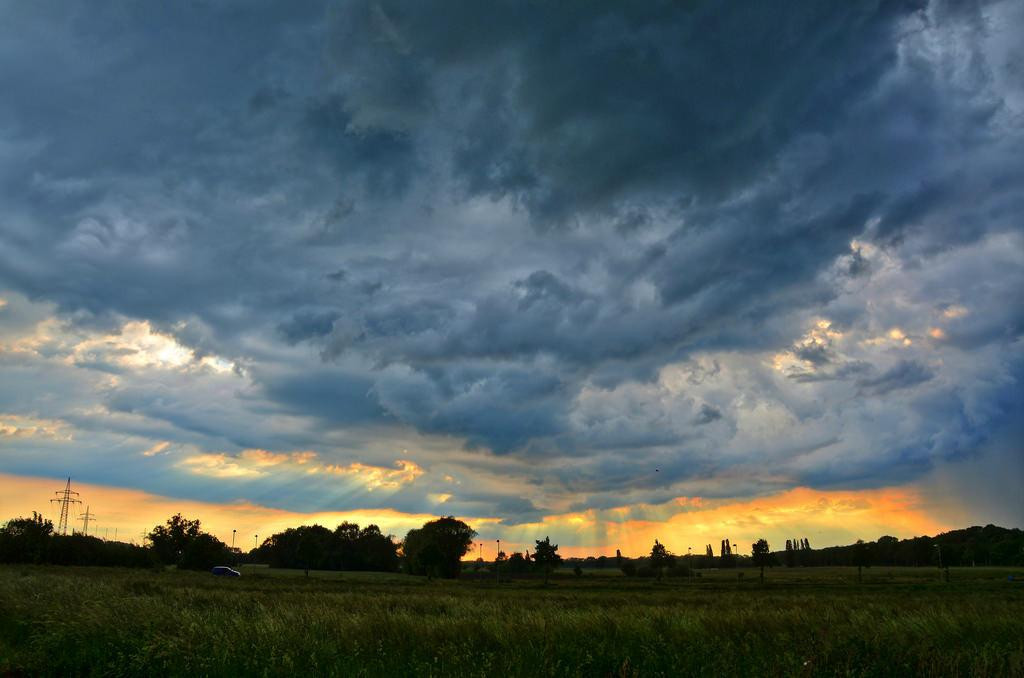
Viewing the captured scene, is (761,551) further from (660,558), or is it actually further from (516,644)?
(516,644)

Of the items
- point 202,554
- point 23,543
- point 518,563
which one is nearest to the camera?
point 23,543

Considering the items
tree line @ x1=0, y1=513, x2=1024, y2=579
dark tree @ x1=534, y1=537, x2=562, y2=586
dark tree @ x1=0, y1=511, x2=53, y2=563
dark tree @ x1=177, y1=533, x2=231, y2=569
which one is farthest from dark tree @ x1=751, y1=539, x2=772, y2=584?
dark tree @ x1=0, y1=511, x2=53, y2=563

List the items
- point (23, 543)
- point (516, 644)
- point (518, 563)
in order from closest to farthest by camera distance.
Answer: point (516, 644)
point (23, 543)
point (518, 563)

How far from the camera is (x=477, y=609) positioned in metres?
21.5

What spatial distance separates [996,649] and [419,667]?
10.2m

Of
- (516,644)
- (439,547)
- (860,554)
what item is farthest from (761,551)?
(516,644)

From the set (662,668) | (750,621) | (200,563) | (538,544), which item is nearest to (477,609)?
(750,621)

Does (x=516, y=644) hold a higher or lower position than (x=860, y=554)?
higher

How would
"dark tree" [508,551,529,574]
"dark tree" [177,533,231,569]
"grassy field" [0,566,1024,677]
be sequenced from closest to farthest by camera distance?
"grassy field" [0,566,1024,677] < "dark tree" [177,533,231,569] < "dark tree" [508,551,529,574]

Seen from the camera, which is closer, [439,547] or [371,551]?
[439,547]

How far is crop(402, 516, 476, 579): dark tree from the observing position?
12938 centimetres

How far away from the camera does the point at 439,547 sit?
440ft

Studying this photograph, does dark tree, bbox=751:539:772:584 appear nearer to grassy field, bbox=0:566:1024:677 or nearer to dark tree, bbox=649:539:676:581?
dark tree, bbox=649:539:676:581

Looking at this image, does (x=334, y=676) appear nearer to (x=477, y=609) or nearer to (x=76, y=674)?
(x=76, y=674)
